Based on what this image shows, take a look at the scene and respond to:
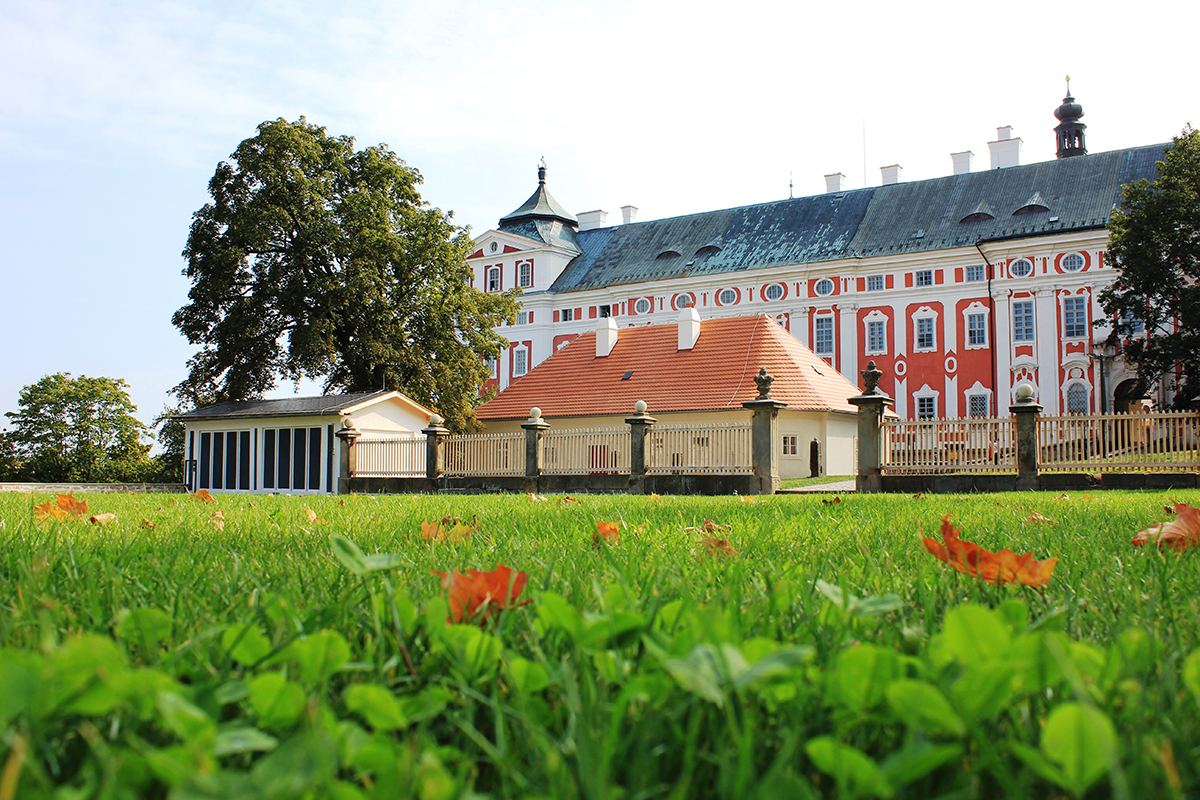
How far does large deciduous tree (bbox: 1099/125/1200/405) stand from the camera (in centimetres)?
3291

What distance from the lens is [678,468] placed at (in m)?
19.7

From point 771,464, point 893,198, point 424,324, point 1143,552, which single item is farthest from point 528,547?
point 893,198

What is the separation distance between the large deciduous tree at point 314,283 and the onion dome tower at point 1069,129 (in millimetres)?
40237

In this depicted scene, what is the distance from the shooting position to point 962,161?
49375 mm

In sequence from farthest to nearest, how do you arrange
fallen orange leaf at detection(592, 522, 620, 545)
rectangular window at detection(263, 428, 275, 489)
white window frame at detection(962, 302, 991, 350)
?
white window frame at detection(962, 302, 991, 350) → rectangular window at detection(263, 428, 275, 489) → fallen orange leaf at detection(592, 522, 620, 545)

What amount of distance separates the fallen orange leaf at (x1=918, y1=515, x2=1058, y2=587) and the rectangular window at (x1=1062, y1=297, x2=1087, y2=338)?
4558 cm

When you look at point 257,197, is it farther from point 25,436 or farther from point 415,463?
point 25,436

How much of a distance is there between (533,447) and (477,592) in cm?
2021

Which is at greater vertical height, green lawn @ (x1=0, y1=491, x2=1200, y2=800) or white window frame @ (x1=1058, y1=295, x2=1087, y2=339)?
white window frame @ (x1=1058, y1=295, x2=1087, y2=339)

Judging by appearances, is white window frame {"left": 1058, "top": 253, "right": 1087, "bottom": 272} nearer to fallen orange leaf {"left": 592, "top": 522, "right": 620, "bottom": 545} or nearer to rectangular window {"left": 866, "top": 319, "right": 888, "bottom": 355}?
rectangular window {"left": 866, "top": 319, "right": 888, "bottom": 355}

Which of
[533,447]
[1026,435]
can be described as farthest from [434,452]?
[1026,435]

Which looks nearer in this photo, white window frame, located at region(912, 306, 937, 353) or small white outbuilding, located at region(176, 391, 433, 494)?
small white outbuilding, located at region(176, 391, 433, 494)

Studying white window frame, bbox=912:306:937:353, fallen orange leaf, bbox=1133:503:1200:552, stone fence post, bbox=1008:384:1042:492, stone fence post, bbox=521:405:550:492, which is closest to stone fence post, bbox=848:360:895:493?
stone fence post, bbox=1008:384:1042:492

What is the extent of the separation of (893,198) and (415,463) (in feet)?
119
